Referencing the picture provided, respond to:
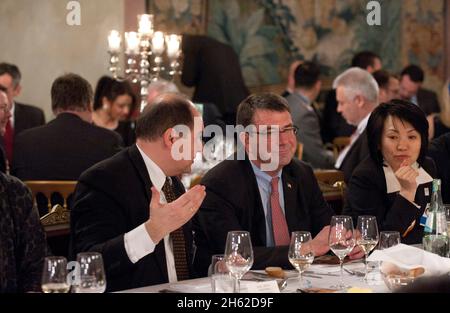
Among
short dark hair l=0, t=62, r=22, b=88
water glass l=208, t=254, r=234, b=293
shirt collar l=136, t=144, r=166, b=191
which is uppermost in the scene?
short dark hair l=0, t=62, r=22, b=88

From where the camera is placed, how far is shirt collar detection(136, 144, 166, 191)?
3307mm

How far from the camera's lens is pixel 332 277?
10.1 feet

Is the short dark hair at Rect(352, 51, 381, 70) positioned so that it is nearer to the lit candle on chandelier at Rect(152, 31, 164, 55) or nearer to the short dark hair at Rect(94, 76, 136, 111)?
the short dark hair at Rect(94, 76, 136, 111)

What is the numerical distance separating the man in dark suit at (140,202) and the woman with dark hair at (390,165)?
Answer: 0.98 metres

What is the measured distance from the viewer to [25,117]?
730 centimetres

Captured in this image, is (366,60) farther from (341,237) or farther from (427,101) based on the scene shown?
(341,237)

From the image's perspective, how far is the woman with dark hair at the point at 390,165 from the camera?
404 cm

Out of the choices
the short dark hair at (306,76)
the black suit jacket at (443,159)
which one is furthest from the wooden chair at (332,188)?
the short dark hair at (306,76)

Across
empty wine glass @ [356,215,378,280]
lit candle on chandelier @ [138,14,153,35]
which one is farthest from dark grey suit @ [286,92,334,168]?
empty wine glass @ [356,215,378,280]

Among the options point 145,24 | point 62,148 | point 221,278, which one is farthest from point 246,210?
point 145,24

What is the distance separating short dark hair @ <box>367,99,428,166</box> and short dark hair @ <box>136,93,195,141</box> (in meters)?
1.12

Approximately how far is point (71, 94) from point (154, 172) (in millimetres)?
2305

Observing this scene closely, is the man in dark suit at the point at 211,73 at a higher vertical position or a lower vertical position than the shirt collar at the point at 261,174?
higher

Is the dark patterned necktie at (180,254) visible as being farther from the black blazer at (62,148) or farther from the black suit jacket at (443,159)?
the black blazer at (62,148)
